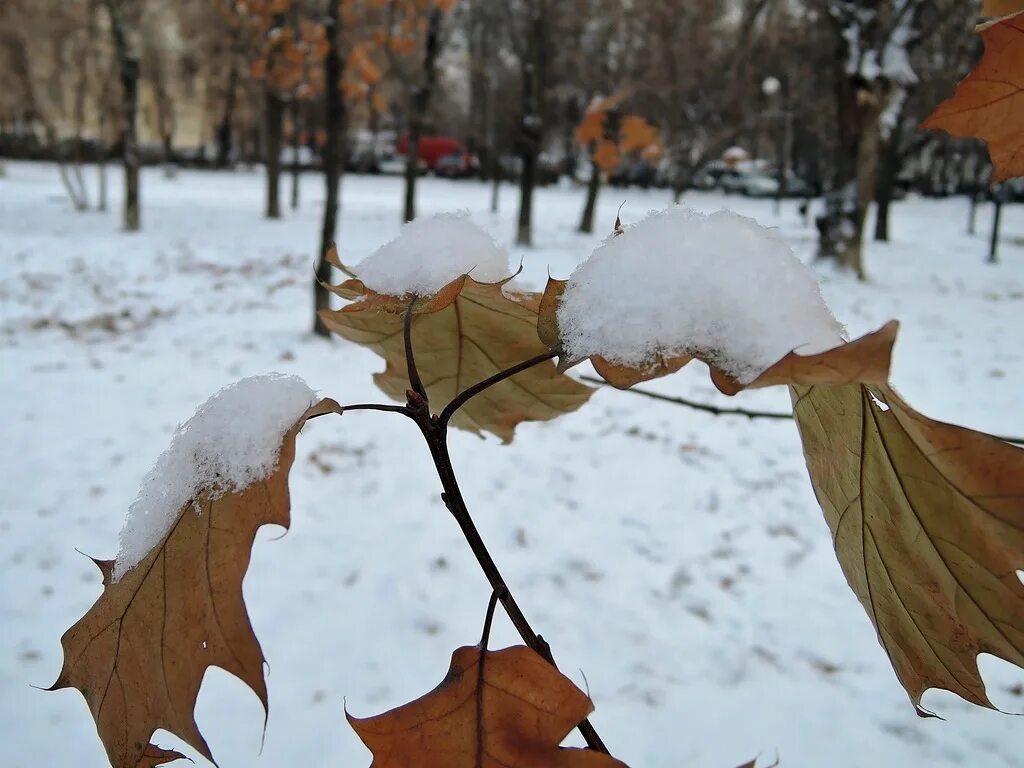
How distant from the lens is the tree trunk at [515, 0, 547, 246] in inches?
280

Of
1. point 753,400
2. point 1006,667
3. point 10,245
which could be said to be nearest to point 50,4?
point 10,245

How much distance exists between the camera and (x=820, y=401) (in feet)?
0.97

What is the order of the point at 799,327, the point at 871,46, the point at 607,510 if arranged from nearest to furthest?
the point at 799,327 < the point at 607,510 < the point at 871,46

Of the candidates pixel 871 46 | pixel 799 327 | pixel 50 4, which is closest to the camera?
pixel 799 327

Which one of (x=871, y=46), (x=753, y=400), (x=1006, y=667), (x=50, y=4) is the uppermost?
(x=50, y=4)

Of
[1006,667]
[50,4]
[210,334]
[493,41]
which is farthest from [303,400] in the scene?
[493,41]

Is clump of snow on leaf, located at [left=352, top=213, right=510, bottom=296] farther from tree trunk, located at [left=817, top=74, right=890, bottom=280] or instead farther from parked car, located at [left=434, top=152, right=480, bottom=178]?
parked car, located at [left=434, top=152, right=480, bottom=178]

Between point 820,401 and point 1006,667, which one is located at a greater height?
point 820,401

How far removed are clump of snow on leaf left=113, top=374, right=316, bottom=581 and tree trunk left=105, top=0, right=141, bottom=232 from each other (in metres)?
7.80

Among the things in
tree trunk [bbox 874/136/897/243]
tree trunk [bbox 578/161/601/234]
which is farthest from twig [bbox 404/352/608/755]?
tree trunk [bbox 874/136/897/243]

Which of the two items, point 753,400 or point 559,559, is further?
point 753,400

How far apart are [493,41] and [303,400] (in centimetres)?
1504

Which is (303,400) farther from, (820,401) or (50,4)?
(50,4)

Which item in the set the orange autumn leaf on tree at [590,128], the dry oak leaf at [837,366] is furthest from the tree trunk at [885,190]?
the dry oak leaf at [837,366]
